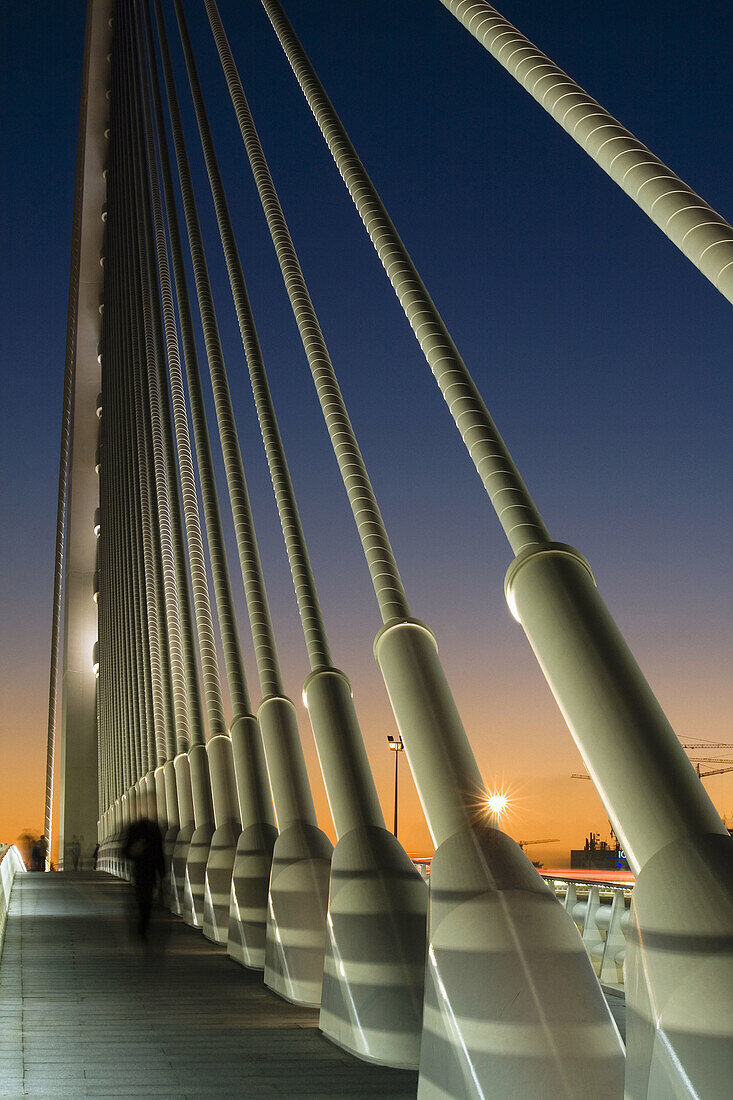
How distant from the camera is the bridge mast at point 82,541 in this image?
39.1 m

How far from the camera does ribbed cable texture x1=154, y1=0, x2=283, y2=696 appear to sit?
952 cm

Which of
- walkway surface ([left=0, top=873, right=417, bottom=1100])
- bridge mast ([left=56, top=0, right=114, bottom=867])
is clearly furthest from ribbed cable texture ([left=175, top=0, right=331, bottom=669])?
bridge mast ([left=56, top=0, right=114, bottom=867])

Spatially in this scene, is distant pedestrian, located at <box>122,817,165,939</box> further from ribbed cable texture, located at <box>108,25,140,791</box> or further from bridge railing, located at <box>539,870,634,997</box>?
ribbed cable texture, located at <box>108,25,140,791</box>

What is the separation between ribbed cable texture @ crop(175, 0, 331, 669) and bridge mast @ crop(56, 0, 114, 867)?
Answer: 27086mm

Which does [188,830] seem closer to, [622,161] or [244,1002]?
[244,1002]

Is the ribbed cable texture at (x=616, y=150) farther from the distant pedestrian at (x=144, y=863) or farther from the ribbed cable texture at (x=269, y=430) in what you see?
the distant pedestrian at (x=144, y=863)

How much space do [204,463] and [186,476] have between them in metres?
3.80

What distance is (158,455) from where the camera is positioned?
18859mm

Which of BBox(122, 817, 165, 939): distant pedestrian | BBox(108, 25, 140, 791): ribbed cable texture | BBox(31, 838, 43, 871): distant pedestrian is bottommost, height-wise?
BBox(122, 817, 165, 939): distant pedestrian

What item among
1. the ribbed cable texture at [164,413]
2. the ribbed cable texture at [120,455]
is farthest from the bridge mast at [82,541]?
the ribbed cable texture at [164,413]

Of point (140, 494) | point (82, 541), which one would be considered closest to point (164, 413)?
point (140, 494)

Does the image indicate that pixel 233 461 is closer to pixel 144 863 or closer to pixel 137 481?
pixel 144 863

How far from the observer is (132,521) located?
2602cm

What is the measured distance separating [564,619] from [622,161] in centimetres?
166
